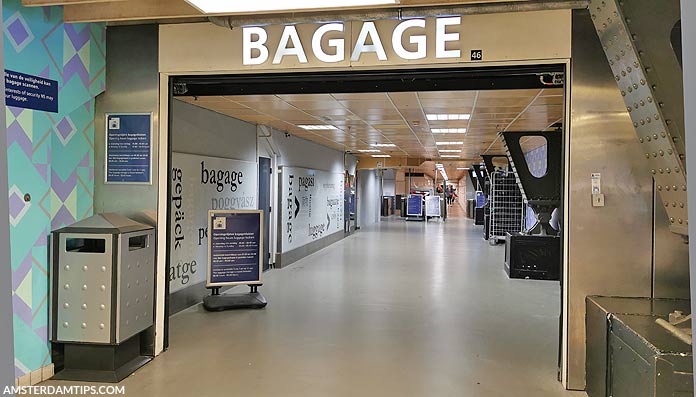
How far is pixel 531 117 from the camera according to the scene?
7391 mm

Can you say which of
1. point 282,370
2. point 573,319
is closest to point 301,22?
point 282,370

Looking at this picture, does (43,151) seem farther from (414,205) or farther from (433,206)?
(433,206)

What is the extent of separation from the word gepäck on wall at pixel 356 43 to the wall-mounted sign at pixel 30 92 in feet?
5.05

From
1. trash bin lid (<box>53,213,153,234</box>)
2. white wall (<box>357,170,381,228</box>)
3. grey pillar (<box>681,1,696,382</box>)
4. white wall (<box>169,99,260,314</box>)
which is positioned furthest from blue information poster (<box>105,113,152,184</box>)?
white wall (<box>357,170,381,228</box>)

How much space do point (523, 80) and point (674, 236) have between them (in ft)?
5.82

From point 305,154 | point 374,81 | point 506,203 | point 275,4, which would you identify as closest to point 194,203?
point 374,81

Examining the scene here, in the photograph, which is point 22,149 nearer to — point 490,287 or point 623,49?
point 623,49

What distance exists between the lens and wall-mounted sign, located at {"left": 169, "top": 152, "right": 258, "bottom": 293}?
A: 6117mm

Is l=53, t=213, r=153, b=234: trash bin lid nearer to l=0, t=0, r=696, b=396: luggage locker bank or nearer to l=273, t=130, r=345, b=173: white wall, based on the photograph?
l=0, t=0, r=696, b=396: luggage locker bank

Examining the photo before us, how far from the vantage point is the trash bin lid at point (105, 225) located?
3939 mm

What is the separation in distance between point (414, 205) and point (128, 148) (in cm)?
2191

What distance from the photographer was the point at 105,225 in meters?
4.01

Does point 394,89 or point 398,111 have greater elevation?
point 398,111

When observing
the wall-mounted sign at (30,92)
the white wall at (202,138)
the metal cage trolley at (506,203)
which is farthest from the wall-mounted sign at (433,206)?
the wall-mounted sign at (30,92)
